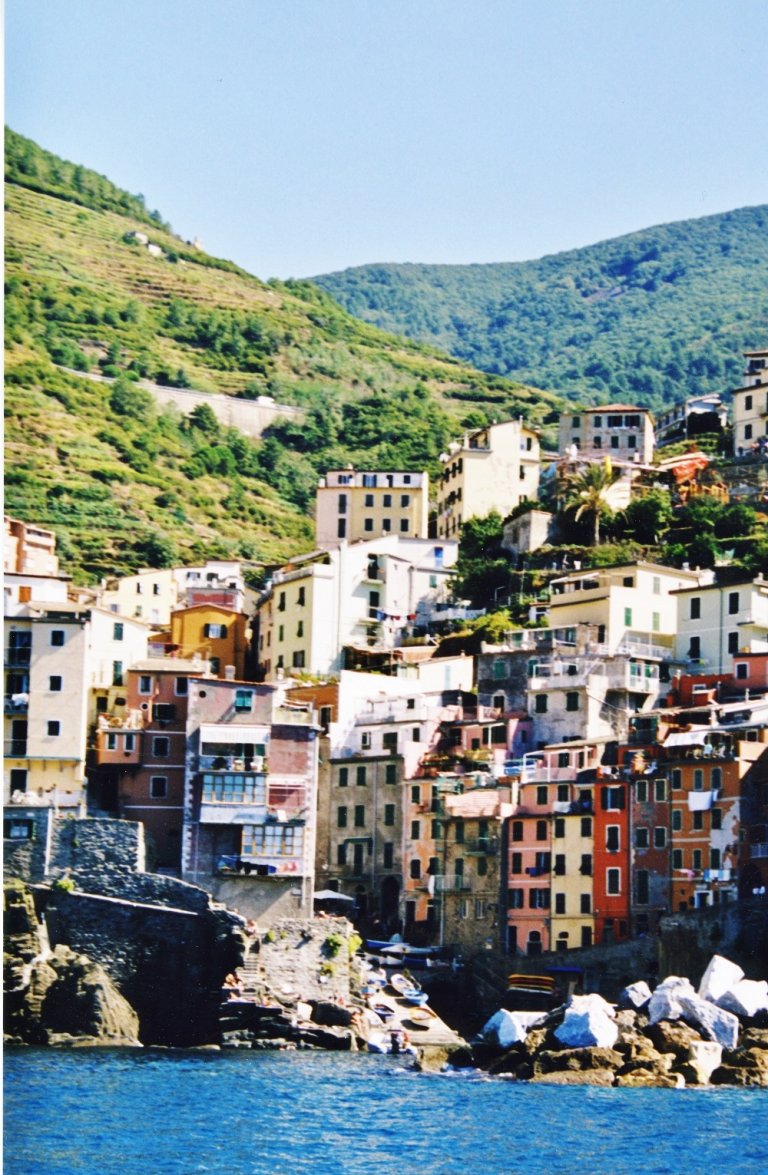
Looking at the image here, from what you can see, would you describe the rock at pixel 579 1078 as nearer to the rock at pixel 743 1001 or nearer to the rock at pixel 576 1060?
the rock at pixel 576 1060

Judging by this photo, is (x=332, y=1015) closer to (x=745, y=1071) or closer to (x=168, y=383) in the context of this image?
(x=745, y=1071)

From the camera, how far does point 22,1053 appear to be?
5397 cm

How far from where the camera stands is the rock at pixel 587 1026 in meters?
53.1

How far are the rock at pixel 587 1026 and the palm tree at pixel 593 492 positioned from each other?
38397 millimetres

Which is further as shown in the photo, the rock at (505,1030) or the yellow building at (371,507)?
the yellow building at (371,507)

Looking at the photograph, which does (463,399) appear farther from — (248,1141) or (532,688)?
(248,1141)

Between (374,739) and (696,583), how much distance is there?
15584mm

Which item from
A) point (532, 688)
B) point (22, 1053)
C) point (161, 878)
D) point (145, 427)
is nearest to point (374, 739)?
point (532, 688)

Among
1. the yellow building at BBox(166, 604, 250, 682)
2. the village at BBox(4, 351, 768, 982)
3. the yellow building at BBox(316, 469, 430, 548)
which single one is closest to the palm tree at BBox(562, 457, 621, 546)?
the yellow building at BBox(316, 469, 430, 548)

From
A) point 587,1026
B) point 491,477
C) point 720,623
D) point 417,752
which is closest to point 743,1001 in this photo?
point 587,1026

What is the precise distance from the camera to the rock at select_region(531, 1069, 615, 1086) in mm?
51688

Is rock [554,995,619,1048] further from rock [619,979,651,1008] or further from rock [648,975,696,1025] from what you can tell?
rock [619,979,651,1008]

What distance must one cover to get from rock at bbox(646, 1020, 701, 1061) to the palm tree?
126ft

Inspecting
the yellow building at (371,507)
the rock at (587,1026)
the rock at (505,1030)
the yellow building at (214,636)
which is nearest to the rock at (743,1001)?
the rock at (587,1026)
